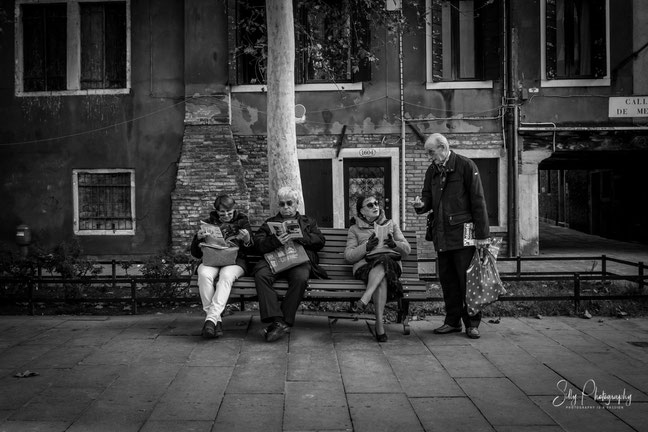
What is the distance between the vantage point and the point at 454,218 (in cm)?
645

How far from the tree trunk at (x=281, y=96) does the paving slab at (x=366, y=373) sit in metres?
3.34

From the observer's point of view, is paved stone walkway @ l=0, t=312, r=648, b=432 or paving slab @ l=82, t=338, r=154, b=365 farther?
paving slab @ l=82, t=338, r=154, b=365

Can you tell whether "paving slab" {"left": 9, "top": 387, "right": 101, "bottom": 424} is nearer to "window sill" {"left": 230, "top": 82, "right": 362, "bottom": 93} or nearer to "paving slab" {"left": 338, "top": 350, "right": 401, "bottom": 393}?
"paving slab" {"left": 338, "top": 350, "right": 401, "bottom": 393}

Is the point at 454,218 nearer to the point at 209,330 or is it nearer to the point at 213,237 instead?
the point at 213,237

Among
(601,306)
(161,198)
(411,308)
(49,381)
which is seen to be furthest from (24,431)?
(161,198)

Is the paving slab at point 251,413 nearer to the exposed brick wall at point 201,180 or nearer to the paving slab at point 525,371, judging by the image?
the paving slab at point 525,371

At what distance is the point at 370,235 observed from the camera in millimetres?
6707

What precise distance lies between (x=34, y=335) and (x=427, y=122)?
1099 centimetres

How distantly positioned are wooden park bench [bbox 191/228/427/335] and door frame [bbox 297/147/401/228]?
→ 27.6 feet

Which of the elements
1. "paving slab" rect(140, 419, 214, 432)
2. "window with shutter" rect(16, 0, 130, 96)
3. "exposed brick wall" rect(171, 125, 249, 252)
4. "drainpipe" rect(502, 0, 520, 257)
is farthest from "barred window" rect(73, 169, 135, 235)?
"paving slab" rect(140, 419, 214, 432)

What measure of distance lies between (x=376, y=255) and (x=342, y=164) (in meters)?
9.24

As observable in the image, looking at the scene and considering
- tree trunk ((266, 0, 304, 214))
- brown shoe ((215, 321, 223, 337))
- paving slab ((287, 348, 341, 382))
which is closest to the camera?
paving slab ((287, 348, 341, 382))

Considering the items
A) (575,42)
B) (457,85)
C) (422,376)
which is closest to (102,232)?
(457,85)

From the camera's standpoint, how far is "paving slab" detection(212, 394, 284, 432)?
12.8 ft
